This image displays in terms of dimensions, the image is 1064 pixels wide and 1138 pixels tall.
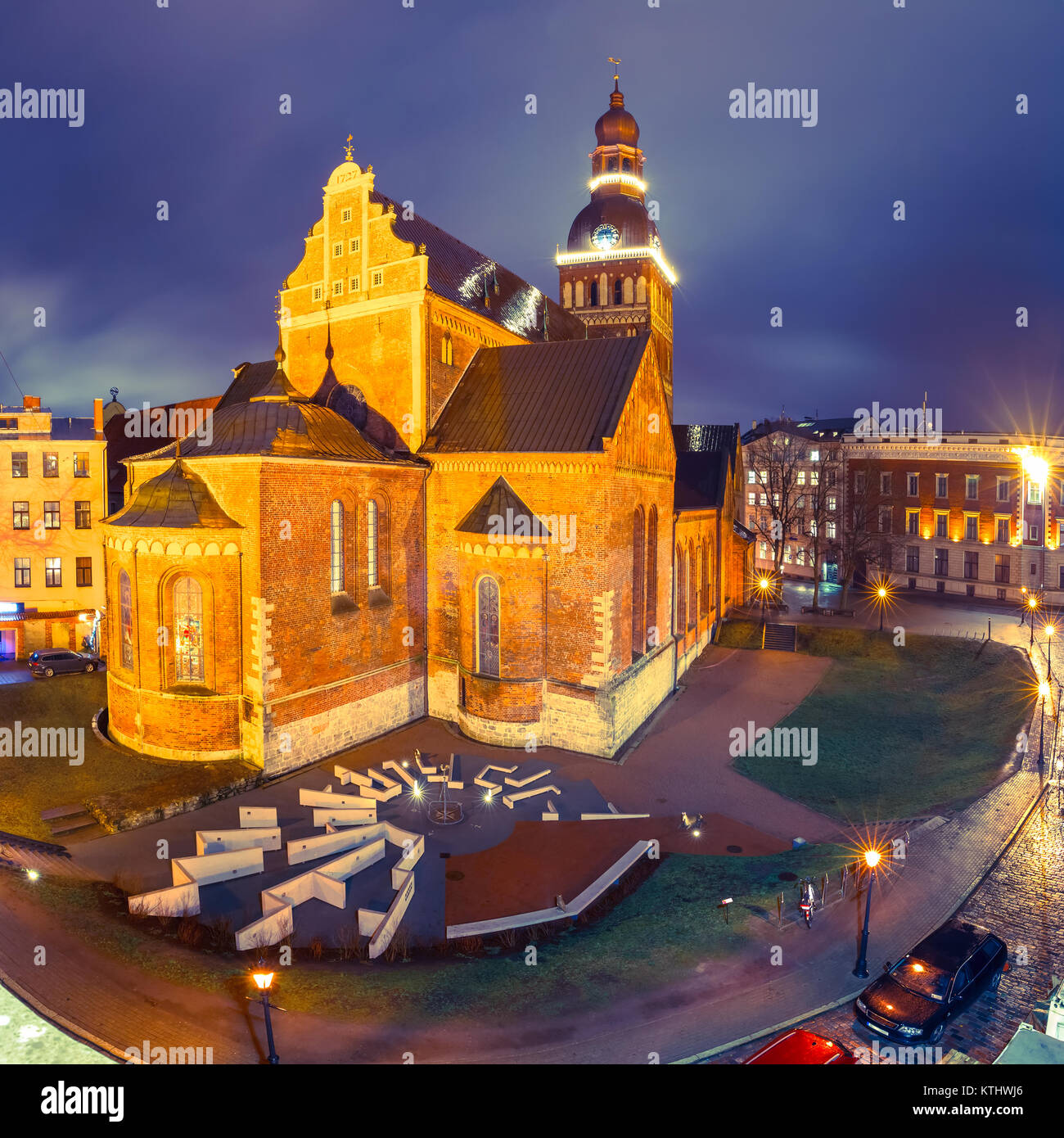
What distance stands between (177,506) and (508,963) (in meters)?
15.1

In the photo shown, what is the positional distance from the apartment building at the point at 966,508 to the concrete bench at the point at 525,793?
135 ft

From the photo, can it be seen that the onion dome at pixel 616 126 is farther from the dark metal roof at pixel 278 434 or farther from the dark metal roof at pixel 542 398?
the dark metal roof at pixel 278 434

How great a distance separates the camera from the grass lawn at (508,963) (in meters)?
11.6

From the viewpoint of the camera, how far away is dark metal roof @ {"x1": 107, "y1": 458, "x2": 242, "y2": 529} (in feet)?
66.5

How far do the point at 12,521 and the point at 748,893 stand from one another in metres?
37.5

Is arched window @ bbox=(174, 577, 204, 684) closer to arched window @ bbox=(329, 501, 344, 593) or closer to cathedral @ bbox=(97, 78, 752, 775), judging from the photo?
cathedral @ bbox=(97, 78, 752, 775)

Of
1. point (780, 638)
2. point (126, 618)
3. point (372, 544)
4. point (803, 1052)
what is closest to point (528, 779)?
point (372, 544)

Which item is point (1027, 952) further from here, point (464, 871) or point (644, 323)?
point (644, 323)

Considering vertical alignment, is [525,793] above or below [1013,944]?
above

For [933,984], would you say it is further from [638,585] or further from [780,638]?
[780,638]

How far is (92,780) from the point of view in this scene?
1997 centimetres

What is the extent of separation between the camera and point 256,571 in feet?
66.2

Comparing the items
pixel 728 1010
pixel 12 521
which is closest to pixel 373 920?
pixel 728 1010

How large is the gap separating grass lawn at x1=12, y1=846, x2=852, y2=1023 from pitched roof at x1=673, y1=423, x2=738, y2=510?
23992 millimetres
